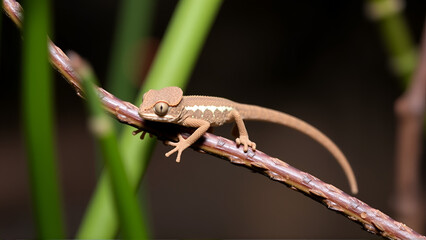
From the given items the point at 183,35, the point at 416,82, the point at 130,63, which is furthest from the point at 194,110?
the point at 416,82

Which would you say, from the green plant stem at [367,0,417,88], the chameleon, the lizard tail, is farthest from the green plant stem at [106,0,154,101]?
the green plant stem at [367,0,417,88]

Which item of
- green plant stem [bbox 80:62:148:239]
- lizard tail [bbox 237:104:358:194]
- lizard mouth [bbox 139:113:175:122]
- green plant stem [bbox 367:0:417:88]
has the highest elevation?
green plant stem [bbox 367:0:417:88]

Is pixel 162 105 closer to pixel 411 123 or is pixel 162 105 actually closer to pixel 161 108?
pixel 161 108

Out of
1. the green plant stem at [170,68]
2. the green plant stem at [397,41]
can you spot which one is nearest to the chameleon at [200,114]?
the green plant stem at [170,68]

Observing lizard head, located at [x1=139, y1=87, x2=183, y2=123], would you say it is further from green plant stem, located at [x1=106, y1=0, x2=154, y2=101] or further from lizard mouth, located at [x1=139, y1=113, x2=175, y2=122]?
green plant stem, located at [x1=106, y1=0, x2=154, y2=101]

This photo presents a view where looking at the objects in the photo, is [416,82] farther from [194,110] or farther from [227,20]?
[227,20]

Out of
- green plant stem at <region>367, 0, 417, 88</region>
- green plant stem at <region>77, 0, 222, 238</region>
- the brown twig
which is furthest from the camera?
green plant stem at <region>367, 0, 417, 88</region>

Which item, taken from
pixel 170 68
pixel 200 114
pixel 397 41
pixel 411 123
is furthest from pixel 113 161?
pixel 397 41
